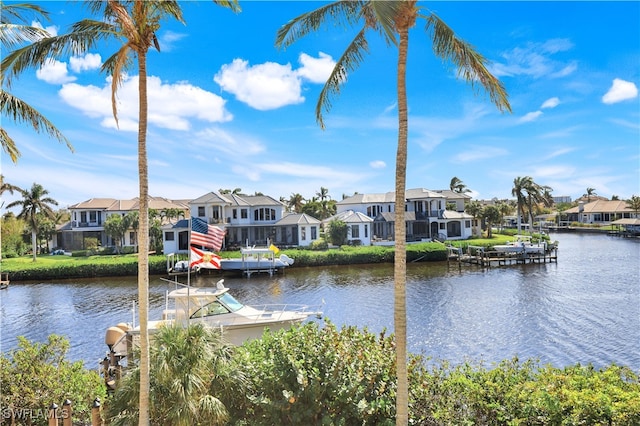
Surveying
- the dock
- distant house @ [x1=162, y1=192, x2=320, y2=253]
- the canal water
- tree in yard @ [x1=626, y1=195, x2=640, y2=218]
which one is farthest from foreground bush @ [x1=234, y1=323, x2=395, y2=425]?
tree in yard @ [x1=626, y1=195, x2=640, y2=218]

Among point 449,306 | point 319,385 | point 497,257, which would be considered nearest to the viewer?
point 319,385

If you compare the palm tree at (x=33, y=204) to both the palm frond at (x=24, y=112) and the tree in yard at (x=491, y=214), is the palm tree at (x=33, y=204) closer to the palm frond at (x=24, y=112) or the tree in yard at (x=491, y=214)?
the palm frond at (x=24, y=112)

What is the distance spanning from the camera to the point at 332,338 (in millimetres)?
8641

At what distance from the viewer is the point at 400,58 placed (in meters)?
7.61

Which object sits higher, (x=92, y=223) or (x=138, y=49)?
(x=138, y=49)

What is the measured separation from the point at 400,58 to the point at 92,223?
2528 inches

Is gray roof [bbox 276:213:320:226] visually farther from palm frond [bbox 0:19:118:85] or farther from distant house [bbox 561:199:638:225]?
distant house [bbox 561:199:638:225]

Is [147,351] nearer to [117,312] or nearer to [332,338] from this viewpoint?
[332,338]

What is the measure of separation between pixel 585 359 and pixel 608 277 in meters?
22.7

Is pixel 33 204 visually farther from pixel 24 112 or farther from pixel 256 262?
pixel 24 112

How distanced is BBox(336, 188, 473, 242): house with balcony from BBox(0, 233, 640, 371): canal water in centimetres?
1752

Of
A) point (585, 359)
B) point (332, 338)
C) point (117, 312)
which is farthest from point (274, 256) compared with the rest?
point (332, 338)

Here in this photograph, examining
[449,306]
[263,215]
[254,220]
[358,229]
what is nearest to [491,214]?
[358,229]

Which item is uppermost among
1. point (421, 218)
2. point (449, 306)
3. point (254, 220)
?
point (254, 220)
